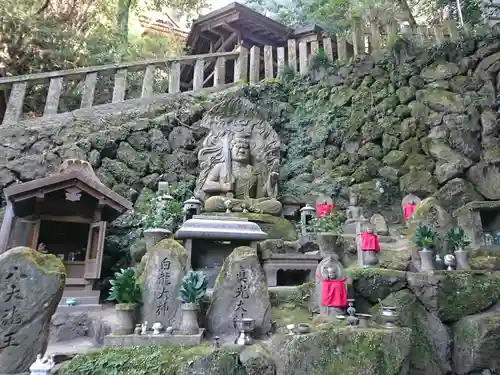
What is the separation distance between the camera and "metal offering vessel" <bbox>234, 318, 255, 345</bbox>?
400cm

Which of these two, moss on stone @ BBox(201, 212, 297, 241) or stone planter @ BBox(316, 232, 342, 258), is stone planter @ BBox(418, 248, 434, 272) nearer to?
stone planter @ BBox(316, 232, 342, 258)

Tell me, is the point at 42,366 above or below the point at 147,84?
below

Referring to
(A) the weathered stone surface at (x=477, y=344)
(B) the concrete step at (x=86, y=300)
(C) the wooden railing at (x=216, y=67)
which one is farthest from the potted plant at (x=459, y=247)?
(C) the wooden railing at (x=216, y=67)

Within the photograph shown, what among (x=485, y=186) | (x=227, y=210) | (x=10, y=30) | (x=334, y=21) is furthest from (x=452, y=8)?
Answer: (x=10, y=30)

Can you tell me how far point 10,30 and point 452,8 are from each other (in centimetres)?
1674

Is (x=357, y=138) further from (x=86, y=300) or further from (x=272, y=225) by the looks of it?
(x=86, y=300)

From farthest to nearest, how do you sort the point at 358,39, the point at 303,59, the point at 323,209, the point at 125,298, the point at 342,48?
the point at 303,59
the point at 342,48
the point at 358,39
the point at 323,209
the point at 125,298

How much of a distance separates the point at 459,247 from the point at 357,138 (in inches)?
238

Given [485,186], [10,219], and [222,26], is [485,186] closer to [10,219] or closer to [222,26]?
[10,219]

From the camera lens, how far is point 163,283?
4.51 m

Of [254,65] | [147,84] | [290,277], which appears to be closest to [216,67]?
[254,65]

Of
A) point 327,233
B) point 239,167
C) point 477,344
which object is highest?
point 239,167

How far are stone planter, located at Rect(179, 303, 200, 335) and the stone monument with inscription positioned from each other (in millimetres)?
4401

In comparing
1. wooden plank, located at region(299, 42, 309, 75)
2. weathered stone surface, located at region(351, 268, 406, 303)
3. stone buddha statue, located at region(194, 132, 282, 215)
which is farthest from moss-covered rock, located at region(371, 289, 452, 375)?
wooden plank, located at region(299, 42, 309, 75)
